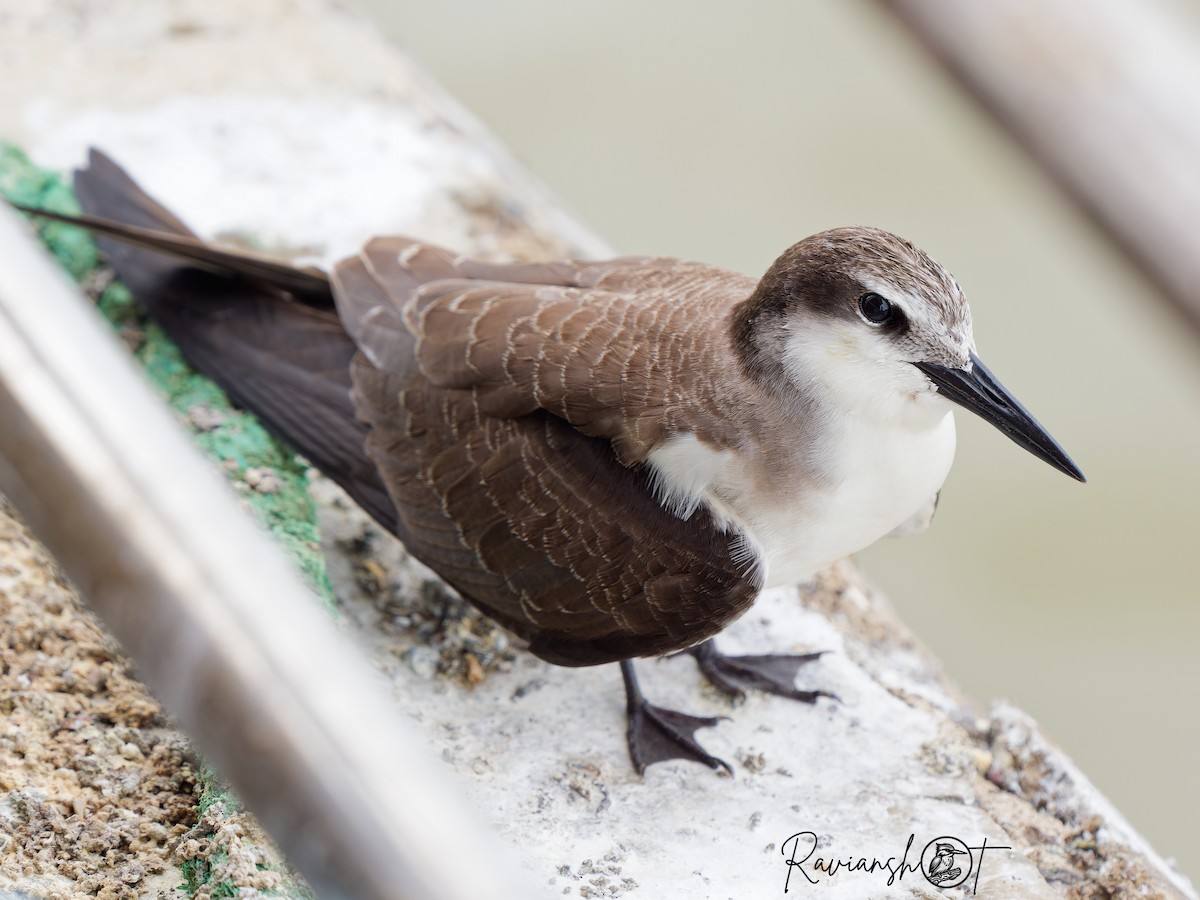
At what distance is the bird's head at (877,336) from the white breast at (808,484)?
71 mm

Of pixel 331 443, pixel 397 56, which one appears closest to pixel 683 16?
pixel 397 56

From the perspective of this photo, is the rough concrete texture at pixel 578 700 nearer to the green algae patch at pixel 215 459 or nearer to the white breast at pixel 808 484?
the green algae patch at pixel 215 459

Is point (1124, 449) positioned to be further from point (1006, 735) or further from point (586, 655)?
point (586, 655)

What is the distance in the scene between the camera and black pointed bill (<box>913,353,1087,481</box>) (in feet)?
7.83

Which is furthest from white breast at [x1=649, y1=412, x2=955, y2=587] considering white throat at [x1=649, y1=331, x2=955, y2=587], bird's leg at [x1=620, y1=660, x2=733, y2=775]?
bird's leg at [x1=620, y1=660, x2=733, y2=775]

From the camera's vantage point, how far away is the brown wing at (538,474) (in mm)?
2586

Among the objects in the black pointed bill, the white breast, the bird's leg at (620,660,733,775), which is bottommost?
the bird's leg at (620,660,733,775)

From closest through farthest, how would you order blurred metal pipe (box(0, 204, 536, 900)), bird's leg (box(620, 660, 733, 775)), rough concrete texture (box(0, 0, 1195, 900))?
blurred metal pipe (box(0, 204, 536, 900)) < rough concrete texture (box(0, 0, 1195, 900)) < bird's leg (box(620, 660, 733, 775))

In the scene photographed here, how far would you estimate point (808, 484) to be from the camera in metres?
2.52

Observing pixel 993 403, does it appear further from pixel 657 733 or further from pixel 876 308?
pixel 657 733

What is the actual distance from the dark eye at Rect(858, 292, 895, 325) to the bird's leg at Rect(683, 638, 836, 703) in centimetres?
97

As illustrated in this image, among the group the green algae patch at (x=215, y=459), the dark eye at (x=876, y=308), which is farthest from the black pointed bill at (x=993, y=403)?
the green algae patch at (x=215, y=459)

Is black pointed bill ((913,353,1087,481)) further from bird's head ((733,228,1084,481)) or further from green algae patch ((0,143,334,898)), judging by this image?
green algae patch ((0,143,334,898))

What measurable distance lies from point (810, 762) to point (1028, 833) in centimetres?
50
